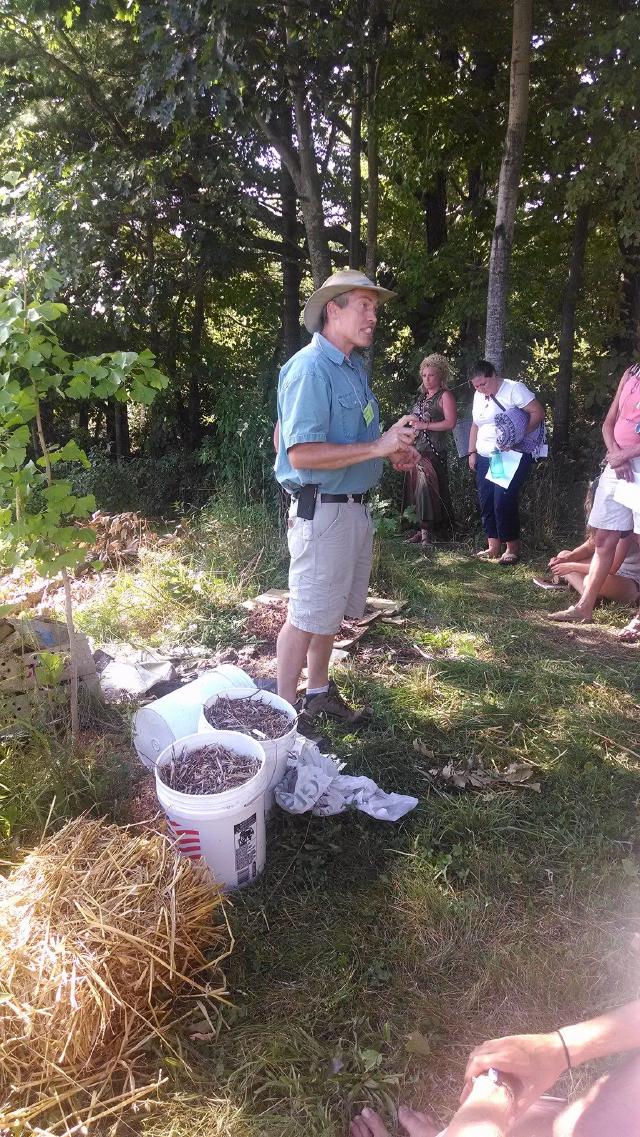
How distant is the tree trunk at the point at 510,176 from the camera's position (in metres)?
5.61

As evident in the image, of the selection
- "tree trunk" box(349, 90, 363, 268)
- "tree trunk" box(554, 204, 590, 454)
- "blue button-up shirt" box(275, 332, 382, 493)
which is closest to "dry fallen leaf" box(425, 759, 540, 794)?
"blue button-up shirt" box(275, 332, 382, 493)

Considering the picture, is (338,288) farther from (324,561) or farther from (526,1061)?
(526,1061)

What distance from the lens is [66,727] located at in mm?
3168

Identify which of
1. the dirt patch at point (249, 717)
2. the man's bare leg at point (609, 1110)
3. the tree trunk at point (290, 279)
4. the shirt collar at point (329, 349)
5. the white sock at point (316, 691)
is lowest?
the white sock at point (316, 691)

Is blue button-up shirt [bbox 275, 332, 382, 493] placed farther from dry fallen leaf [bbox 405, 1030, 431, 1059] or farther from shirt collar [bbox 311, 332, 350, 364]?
dry fallen leaf [bbox 405, 1030, 431, 1059]

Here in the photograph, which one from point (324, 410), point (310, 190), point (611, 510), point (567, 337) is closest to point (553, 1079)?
point (324, 410)

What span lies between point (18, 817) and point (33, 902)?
2.12ft

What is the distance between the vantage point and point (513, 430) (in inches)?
226

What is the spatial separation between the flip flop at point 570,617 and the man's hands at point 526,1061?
3.67 m

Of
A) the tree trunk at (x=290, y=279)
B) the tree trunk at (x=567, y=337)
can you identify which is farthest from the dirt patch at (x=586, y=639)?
the tree trunk at (x=290, y=279)

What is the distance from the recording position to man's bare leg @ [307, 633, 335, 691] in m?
3.38

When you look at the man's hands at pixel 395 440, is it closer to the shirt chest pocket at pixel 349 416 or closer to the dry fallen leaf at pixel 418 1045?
the shirt chest pocket at pixel 349 416

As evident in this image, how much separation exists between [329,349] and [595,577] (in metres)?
2.76

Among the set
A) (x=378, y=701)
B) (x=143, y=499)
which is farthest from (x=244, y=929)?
(x=143, y=499)
